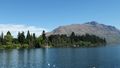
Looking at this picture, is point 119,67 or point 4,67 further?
point 4,67

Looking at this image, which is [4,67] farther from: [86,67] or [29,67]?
[86,67]

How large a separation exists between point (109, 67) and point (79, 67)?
888 centimetres

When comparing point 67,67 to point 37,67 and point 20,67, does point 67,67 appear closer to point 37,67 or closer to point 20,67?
point 37,67

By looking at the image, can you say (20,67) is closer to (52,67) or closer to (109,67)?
(52,67)

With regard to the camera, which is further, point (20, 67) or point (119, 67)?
→ point (20, 67)

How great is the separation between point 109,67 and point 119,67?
2.98 meters

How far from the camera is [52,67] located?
85625 mm

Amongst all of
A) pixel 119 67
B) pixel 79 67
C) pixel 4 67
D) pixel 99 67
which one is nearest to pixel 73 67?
pixel 79 67

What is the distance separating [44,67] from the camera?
3418 inches

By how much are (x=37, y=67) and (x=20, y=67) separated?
5.34m

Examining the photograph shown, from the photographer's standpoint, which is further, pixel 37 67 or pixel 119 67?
pixel 37 67

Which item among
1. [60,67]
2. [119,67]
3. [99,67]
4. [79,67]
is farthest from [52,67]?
[119,67]

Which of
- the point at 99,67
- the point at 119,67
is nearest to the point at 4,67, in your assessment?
the point at 99,67

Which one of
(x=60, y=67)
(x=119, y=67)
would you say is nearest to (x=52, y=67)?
Answer: (x=60, y=67)
